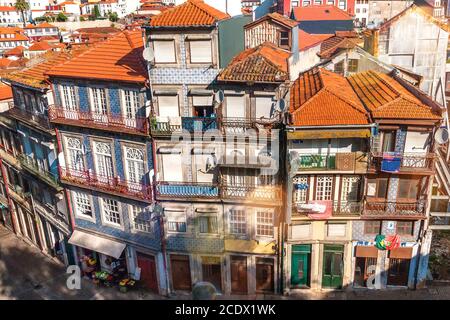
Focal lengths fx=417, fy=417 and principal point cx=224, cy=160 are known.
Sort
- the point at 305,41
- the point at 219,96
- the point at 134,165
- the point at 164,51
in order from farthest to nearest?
the point at 305,41
the point at 134,165
the point at 164,51
the point at 219,96

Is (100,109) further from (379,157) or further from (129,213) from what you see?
(379,157)

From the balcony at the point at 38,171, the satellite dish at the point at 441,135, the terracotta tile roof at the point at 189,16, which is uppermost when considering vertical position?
the terracotta tile roof at the point at 189,16

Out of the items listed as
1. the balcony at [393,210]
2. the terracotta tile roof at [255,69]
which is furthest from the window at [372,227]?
the terracotta tile roof at [255,69]

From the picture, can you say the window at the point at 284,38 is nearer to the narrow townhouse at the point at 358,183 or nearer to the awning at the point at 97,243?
the narrow townhouse at the point at 358,183

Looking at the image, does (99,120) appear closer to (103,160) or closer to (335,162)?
(103,160)

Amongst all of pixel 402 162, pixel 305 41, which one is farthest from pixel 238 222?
pixel 305 41

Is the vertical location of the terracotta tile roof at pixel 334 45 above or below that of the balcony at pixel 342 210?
above
